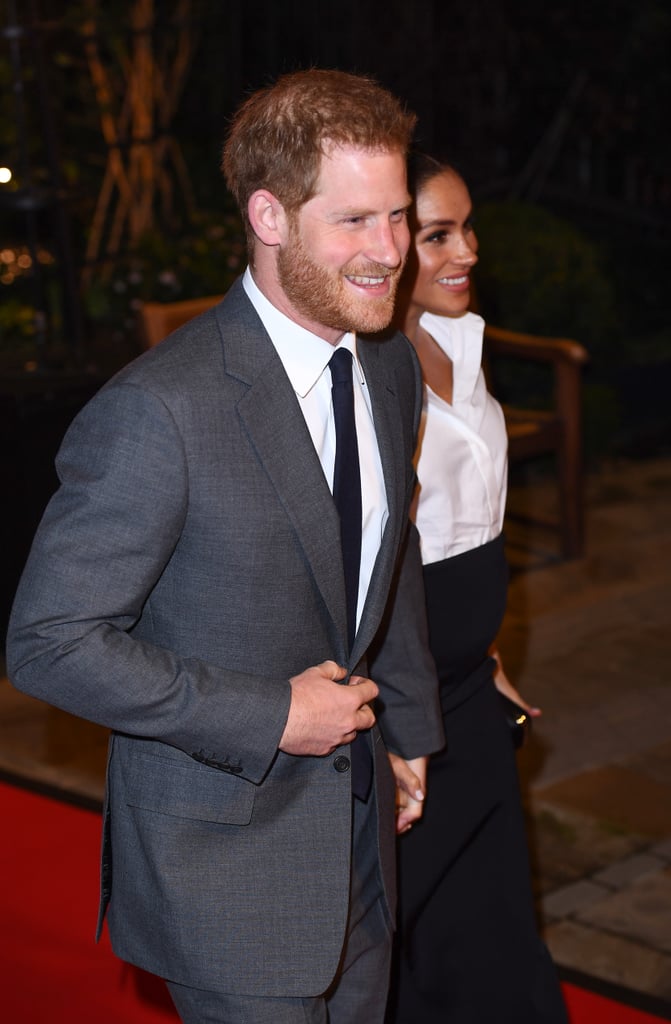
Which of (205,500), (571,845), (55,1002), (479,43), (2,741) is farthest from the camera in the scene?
(479,43)

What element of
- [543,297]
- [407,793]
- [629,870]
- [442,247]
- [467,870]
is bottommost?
[629,870]

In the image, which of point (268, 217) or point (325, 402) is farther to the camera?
point (325, 402)

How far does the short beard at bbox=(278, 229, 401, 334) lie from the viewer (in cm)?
154

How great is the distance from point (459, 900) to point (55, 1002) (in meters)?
0.82

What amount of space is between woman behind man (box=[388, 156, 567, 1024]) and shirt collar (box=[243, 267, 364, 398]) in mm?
654

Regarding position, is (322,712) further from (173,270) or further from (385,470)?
(173,270)

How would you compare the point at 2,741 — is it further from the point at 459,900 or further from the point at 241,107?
the point at 241,107

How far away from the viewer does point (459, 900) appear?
2.31 metres

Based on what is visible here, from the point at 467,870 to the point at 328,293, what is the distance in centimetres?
117

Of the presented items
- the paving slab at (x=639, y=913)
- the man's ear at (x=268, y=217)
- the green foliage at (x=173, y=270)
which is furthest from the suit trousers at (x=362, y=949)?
the green foliage at (x=173, y=270)

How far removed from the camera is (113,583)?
1456mm

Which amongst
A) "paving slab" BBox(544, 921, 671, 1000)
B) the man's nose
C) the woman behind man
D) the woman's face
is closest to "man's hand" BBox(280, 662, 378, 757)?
the man's nose

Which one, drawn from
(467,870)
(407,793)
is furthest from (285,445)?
(467,870)

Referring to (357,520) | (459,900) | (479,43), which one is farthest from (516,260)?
(357,520)
